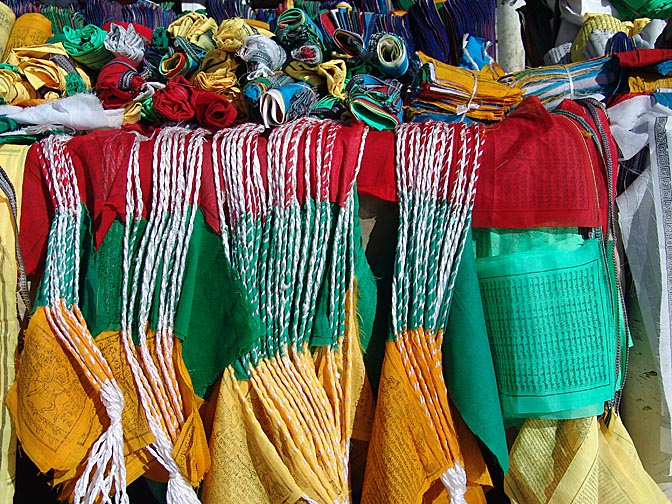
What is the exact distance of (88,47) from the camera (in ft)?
4.39

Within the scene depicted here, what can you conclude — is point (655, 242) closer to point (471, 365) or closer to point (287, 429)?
point (471, 365)

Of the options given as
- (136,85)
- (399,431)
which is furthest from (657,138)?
(136,85)

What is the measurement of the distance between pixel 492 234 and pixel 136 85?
898 mm

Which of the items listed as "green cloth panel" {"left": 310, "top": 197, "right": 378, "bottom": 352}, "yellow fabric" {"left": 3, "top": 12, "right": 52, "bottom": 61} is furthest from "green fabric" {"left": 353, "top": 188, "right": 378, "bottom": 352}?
"yellow fabric" {"left": 3, "top": 12, "right": 52, "bottom": 61}

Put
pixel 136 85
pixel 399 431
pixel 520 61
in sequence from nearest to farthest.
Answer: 1. pixel 399 431
2. pixel 136 85
3. pixel 520 61

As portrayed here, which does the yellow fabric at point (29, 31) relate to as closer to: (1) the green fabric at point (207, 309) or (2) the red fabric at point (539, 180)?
(1) the green fabric at point (207, 309)

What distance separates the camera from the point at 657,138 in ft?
3.07

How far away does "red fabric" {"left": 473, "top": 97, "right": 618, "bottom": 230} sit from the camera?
2.87 feet

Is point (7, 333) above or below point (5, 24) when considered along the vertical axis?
below

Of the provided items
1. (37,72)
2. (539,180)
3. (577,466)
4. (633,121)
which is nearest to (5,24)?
(37,72)

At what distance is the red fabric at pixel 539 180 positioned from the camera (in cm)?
87

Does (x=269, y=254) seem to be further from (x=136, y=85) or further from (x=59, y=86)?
(x=59, y=86)

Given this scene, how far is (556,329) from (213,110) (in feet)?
2.67

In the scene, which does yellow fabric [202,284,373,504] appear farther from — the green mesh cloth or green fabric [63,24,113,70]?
green fabric [63,24,113,70]
